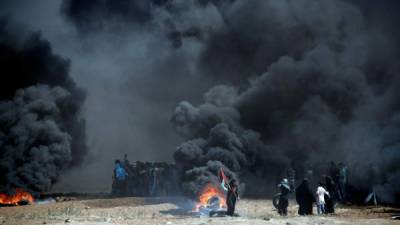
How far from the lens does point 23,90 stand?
39281 millimetres

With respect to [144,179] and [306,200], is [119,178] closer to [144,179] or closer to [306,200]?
[144,179]

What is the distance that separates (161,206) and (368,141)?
15866mm

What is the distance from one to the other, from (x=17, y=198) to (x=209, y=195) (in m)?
17.4

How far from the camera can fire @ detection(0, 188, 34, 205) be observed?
1225 inches

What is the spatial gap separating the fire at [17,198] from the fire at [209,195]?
50.3ft

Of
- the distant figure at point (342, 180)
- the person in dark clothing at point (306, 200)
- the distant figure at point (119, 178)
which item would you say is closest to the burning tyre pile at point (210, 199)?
the person in dark clothing at point (306, 200)

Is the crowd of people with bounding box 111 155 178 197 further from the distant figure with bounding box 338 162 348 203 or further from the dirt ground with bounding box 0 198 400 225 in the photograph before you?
the distant figure with bounding box 338 162 348 203

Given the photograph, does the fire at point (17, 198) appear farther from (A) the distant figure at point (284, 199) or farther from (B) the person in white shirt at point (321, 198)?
(B) the person in white shirt at point (321, 198)

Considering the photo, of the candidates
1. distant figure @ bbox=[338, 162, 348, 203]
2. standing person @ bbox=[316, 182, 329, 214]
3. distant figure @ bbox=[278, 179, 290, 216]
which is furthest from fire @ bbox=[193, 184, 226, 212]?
distant figure @ bbox=[338, 162, 348, 203]

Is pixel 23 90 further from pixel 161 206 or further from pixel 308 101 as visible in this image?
pixel 308 101

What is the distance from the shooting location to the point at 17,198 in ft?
104

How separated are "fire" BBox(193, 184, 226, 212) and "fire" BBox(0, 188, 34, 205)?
1532 cm

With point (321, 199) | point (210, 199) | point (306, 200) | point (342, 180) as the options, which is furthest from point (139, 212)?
point (342, 180)

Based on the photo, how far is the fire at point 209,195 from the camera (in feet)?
77.5
